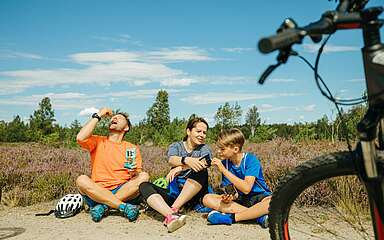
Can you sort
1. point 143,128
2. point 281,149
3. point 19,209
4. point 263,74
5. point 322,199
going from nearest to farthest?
1. point 263,74
2. point 322,199
3. point 19,209
4. point 281,149
5. point 143,128

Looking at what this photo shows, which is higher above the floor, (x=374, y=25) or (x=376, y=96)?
(x=374, y=25)

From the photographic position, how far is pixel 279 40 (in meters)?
1.42

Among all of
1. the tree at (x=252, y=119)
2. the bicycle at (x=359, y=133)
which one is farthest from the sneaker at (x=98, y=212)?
the tree at (x=252, y=119)

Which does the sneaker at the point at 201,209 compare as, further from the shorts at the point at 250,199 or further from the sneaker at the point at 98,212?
the sneaker at the point at 98,212

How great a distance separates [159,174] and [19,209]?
2202mm

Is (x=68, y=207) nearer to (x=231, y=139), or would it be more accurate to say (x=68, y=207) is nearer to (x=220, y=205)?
(x=220, y=205)

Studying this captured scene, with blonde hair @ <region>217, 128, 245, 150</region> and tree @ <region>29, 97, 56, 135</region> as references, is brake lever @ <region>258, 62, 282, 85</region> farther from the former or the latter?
tree @ <region>29, 97, 56, 135</region>

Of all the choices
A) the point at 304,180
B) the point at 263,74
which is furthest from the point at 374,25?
the point at 304,180

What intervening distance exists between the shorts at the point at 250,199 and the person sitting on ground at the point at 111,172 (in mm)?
1125

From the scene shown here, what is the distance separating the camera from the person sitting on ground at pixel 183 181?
432 centimetres

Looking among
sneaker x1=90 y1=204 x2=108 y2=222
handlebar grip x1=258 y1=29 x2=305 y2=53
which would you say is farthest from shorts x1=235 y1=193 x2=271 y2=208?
handlebar grip x1=258 y1=29 x2=305 y2=53

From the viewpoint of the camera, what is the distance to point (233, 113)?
49.7 ft

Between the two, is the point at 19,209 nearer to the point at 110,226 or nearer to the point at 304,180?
the point at 110,226

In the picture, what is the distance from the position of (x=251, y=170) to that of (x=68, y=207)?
213 centimetres
